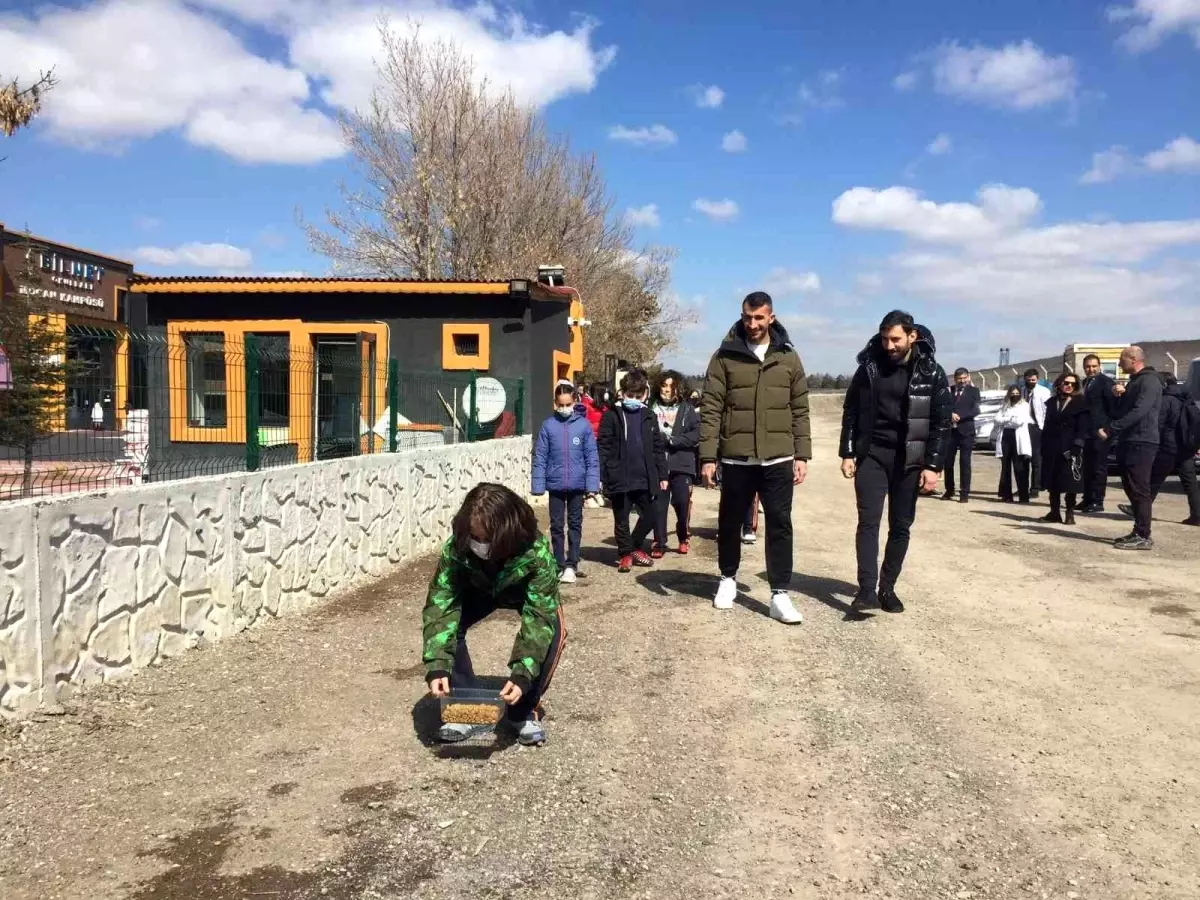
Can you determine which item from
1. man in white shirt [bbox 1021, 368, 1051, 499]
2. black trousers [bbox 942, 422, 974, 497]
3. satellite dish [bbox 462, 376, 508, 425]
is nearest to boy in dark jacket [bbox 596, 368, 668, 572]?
satellite dish [bbox 462, 376, 508, 425]

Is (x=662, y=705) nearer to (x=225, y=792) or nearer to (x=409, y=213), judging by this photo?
(x=225, y=792)

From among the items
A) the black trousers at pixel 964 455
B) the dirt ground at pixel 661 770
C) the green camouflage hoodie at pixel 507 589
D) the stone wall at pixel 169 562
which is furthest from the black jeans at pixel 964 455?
the green camouflage hoodie at pixel 507 589

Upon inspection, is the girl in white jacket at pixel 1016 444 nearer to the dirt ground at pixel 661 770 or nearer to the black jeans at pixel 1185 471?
the black jeans at pixel 1185 471

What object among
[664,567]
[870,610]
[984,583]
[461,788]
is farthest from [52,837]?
[984,583]

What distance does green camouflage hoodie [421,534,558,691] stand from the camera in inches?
139

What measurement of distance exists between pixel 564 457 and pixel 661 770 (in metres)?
3.66

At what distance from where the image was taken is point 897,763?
3570 mm

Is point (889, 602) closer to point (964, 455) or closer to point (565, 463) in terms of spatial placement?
point (565, 463)

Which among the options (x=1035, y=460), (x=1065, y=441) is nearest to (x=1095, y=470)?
(x=1065, y=441)

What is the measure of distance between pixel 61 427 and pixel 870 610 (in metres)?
4.89

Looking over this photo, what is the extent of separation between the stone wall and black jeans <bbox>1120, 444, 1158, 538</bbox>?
Answer: 23.1 ft

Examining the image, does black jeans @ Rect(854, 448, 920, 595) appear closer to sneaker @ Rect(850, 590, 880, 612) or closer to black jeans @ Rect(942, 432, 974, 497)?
sneaker @ Rect(850, 590, 880, 612)

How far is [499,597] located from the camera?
3.75 metres

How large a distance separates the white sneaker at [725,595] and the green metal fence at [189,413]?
314 centimetres
